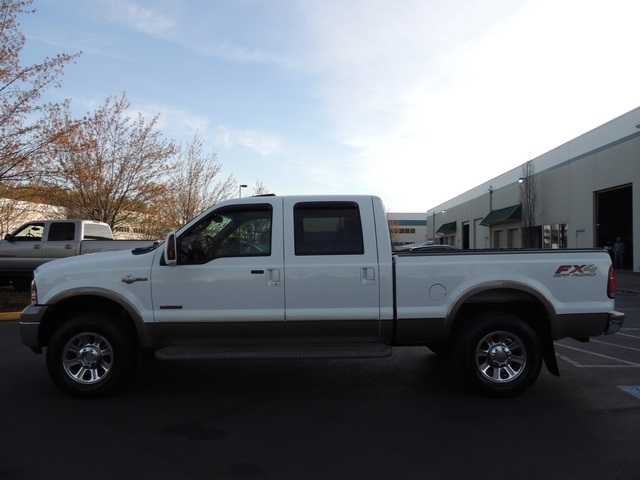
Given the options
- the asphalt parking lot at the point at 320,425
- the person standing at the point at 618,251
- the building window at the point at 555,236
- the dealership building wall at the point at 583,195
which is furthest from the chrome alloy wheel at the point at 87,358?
the building window at the point at 555,236

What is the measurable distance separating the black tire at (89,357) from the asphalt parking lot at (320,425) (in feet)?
0.61

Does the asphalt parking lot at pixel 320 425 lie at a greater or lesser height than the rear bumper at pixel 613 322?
lesser

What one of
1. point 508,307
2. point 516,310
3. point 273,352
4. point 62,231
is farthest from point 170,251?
point 62,231

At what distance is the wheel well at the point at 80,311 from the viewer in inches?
216

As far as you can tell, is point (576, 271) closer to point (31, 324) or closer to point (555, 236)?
point (31, 324)

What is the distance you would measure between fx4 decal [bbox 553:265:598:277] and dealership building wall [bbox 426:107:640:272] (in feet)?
72.8

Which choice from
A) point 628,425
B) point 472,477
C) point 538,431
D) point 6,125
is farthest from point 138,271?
point 6,125

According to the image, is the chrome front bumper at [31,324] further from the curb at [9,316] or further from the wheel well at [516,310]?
the curb at [9,316]

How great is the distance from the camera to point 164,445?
4.15 meters

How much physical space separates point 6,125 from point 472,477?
13009 mm

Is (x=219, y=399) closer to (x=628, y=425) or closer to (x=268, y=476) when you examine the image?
(x=268, y=476)

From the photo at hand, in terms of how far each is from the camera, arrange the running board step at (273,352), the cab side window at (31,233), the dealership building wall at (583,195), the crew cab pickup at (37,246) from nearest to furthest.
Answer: the running board step at (273,352)
the crew cab pickup at (37,246)
the cab side window at (31,233)
the dealership building wall at (583,195)

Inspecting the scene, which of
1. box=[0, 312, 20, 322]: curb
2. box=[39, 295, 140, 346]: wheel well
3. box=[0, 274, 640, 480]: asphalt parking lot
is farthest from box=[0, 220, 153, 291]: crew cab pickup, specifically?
box=[39, 295, 140, 346]: wheel well

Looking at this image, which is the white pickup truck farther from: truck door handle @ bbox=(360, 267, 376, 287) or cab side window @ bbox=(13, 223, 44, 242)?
cab side window @ bbox=(13, 223, 44, 242)
